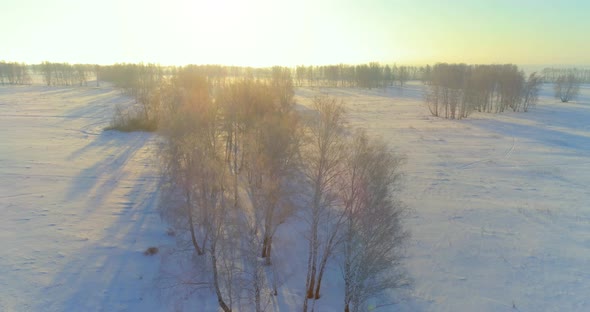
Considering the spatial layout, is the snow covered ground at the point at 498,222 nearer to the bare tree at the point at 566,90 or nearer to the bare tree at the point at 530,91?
the bare tree at the point at 530,91

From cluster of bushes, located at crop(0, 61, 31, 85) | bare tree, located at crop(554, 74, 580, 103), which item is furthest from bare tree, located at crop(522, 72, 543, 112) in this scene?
cluster of bushes, located at crop(0, 61, 31, 85)

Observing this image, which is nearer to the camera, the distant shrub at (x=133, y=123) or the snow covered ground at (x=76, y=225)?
the snow covered ground at (x=76, y=225)

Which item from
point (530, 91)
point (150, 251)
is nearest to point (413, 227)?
point (150, 251)

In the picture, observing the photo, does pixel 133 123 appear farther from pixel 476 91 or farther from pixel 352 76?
pixel 352 76

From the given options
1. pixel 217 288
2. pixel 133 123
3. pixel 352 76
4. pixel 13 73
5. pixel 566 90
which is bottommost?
pixel 217 288

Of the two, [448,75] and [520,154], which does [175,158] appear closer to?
[520,154]

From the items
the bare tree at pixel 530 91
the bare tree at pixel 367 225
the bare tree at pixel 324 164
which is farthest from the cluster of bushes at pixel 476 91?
the bare tree at pixel 367 225
